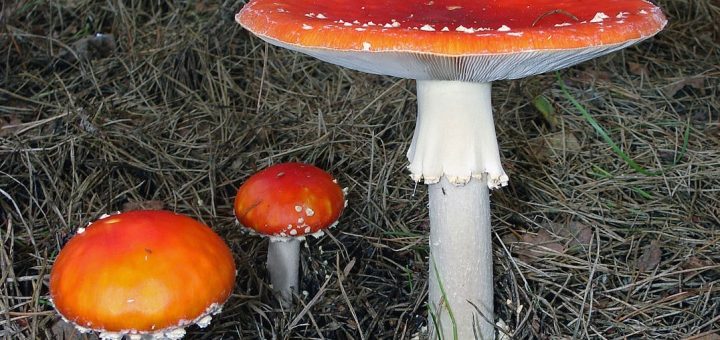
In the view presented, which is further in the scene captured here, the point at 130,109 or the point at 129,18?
the point at 129,18

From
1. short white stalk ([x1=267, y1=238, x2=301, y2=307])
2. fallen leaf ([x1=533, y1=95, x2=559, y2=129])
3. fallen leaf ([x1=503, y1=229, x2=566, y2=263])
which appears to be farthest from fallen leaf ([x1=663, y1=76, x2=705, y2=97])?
short white stalk ([x1=267, y1=238, x2=301, y2=307])

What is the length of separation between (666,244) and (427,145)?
1506 mm

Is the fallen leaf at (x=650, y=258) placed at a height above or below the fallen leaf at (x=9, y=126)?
below

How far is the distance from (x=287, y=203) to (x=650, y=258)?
1740mm

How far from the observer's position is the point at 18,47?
466cm

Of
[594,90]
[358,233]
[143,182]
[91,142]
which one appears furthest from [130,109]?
[594,90]

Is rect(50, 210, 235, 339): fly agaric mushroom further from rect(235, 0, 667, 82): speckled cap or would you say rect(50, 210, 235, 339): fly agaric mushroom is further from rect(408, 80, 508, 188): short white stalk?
rect(408, 80, 508, 188): short white stalk

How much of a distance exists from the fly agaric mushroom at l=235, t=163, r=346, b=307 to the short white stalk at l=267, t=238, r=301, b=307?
0.45ft

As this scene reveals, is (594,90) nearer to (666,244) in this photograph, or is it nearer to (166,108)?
(666,244)

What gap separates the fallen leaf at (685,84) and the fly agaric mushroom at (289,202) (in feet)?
8.34

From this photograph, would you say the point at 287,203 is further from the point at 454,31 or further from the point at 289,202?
the point at 454,31

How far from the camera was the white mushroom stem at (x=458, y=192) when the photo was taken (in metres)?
2.54

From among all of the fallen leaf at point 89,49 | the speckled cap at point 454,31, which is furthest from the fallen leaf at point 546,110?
the fallen leaf at point 89,49

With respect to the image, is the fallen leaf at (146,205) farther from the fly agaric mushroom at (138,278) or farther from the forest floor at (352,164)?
the fly agaric mushroom at (138,278)
